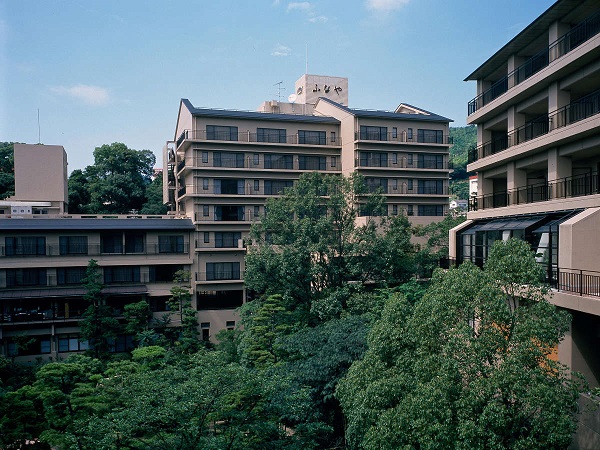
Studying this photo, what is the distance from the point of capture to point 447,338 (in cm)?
1310

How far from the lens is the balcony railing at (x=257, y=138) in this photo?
42.6 meters

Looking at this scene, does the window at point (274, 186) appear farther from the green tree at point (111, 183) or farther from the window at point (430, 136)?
the green tree at point (111, 183)

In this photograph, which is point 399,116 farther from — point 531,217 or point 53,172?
point 53,172

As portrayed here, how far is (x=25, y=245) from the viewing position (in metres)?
36.9

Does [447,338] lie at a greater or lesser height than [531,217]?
lesser

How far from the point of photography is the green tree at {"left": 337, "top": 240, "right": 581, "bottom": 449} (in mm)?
11336

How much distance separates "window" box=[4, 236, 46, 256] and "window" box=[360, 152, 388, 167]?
28228mm

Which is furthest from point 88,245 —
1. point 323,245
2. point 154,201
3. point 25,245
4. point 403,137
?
point 403,137

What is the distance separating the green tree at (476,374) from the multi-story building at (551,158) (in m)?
3.33

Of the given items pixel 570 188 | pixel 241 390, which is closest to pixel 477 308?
pixel 241 390

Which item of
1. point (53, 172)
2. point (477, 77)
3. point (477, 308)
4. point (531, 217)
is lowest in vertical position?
point (477, 308)

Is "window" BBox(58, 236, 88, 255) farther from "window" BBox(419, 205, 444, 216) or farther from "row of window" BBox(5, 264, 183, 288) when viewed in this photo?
"window" BBox(419, 205, 444, 216)

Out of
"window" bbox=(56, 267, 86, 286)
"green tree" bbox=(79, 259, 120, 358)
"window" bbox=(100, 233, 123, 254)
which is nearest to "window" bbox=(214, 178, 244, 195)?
"window" bbox=(100, 233, 123, 254)

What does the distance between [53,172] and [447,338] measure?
43.3 meters
